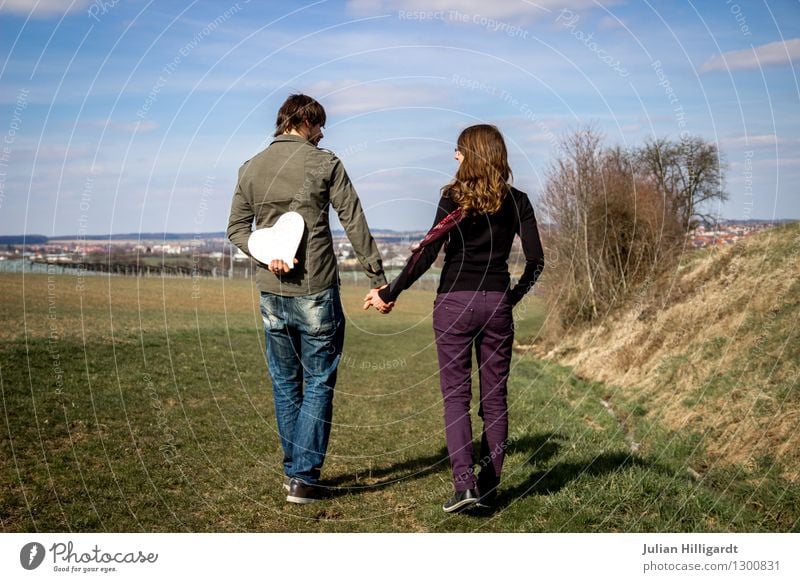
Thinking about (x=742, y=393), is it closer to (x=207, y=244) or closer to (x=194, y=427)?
(x=194, y=427)

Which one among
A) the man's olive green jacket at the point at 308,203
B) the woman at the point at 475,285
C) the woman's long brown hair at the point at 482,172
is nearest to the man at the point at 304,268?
the man's olive green jacket at the point at 308,203

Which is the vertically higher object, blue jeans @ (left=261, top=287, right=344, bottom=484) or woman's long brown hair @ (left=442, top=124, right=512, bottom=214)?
woman's long brown hair @ (left=442, top=124, right=512, bottom=214)

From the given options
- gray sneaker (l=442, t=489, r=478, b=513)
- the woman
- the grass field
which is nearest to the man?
the woman

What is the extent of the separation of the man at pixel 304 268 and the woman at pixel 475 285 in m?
0.48

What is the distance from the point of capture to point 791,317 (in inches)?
458

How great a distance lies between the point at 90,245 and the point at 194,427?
869 cm

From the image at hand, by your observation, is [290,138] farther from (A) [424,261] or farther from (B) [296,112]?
(A) [424,261]

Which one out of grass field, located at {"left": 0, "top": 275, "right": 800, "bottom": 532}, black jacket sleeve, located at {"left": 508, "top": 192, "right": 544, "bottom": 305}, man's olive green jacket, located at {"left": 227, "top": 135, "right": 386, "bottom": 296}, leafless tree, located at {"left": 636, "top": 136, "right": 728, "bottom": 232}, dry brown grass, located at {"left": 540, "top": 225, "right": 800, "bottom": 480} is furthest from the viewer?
leafless tree, located at {"left": 636, "top": 136, "right": 728, "bottom": 232}

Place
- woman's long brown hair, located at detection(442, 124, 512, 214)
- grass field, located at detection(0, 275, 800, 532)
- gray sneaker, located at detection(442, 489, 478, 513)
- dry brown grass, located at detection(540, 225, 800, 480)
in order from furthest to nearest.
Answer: dry brown grass, located at detection(540, 225, 800, 480)
grass field, located at detection(0, 275, 800, 532)
gray sneaker, located at detection(442, 489, 478, 513)
woman's long brown hair, located at detection(442, 124, 512, 214)

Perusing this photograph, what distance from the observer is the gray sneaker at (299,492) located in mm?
6625

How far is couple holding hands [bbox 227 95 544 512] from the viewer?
6.01 meters

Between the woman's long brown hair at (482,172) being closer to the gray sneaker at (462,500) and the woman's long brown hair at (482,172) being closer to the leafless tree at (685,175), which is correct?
the gray sneaker at (462,500)

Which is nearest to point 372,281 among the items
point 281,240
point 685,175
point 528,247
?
point 281,240

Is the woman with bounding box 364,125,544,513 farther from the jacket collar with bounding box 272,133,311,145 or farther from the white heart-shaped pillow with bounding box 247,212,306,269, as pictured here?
the jacket collar with bounding box 272,133,311,145
